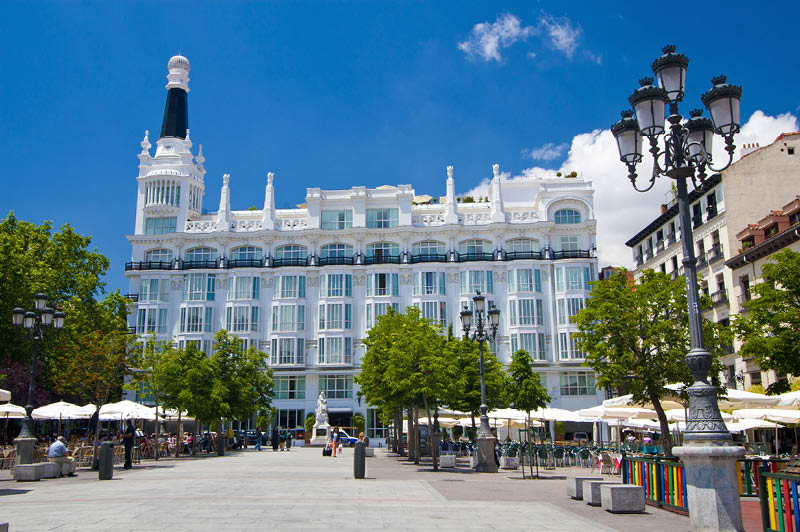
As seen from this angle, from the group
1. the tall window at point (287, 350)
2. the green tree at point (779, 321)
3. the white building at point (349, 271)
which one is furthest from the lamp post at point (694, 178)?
the tall window at point (287, 350)

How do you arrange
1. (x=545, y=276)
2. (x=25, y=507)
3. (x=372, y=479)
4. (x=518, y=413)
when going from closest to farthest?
(x=25, y=507)
(x=372, y=479)
(x=518, y=413)
(x=545, y=276)

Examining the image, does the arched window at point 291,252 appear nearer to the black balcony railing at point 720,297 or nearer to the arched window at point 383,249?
the arched window at point 383,249

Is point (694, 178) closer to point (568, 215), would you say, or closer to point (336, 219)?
point (568, 215)

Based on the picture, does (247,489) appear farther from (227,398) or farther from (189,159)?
(189,159)

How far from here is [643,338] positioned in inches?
933

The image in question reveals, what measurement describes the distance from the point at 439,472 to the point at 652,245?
39.1 m

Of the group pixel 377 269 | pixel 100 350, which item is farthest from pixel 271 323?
pixel 100 350

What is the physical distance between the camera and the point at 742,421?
2538 cm

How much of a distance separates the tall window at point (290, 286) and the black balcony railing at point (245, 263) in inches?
113

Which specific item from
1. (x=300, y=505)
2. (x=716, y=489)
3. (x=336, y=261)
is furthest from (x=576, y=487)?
(x=336, y=261)

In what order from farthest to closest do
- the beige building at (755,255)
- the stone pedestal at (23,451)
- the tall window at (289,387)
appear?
the tall window at (289,387)
the beige building at (755,255)
the stone pedestal at (23,451)

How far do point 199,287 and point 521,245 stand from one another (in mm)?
33101

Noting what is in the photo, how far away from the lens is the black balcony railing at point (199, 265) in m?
67.6

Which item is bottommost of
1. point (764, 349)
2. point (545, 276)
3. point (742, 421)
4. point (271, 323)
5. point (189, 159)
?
point (742, 421)
